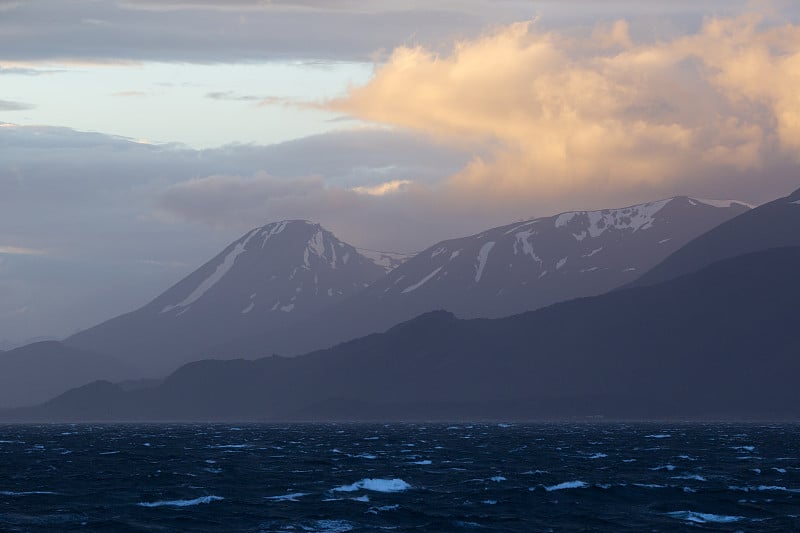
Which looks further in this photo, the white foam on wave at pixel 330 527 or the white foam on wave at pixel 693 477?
the white foam on wave at pixel 693 477

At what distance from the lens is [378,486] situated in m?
103

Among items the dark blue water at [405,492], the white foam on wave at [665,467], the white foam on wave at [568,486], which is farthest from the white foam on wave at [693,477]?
the white foam on wave at [568,486]

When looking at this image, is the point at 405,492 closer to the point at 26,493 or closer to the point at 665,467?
the point at 26,493

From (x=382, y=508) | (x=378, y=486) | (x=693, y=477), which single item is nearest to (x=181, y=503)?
(x=382, y=508)

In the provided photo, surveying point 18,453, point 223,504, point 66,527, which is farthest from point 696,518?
point 18,453

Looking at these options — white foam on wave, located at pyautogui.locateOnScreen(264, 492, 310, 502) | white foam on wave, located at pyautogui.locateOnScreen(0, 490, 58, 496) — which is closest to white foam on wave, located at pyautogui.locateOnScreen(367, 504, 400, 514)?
white foam on wave, located at pyautogui.locateOnScreen(264, 492, 310, 502)

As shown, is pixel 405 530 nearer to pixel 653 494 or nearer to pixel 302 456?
pixel 653 494

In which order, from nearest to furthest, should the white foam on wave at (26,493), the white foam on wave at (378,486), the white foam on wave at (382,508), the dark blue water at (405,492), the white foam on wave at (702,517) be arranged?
the dark blue water at (405,492) < the white foam on wave at (702,517) < the white foam on wave at (382,508) < the white foam on wave at (26,493) < the white foam on wave at (378,486)

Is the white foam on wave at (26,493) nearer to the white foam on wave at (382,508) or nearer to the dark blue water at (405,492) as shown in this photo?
the dark blue water at (405,492)

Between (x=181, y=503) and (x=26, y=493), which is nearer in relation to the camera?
(x=181, y=503)

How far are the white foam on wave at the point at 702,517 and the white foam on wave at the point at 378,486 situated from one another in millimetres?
24633

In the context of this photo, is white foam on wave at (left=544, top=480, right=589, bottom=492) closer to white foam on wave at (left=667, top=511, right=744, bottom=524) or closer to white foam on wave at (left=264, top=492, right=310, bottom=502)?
white foam on wave at (left=667, top=511, right=744, bottom=524)

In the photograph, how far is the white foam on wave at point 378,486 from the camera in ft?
331

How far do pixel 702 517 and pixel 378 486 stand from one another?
2996cm
